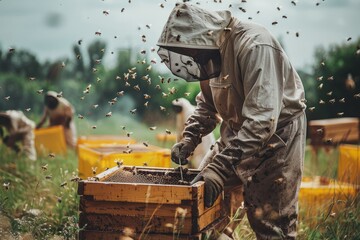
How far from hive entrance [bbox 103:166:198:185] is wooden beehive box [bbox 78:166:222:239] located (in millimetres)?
312

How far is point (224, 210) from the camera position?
4.31 m

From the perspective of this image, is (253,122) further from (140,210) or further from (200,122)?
(200,122)

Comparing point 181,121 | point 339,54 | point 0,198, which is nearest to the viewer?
point 0,198

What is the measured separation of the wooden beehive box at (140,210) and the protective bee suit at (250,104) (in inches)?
8.1

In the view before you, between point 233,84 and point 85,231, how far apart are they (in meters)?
1.43

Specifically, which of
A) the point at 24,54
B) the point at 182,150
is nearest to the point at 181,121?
the point at 182,150

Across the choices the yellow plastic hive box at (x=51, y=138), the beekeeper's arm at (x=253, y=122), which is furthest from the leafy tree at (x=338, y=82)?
the beekeeper's arm at (x=253, y=122)

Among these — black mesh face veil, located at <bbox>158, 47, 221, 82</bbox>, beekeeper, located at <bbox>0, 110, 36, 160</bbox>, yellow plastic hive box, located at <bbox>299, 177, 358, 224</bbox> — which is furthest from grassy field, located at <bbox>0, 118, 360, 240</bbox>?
beekeeper, located at <bbox>0, 110, 36, 160</bbox>

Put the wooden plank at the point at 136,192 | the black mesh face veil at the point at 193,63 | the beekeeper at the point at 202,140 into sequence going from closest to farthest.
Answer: the wooden plank at the point at 136,192
the black mesh face veil at the point at 193,63
the beekeeper at the point at 202,140

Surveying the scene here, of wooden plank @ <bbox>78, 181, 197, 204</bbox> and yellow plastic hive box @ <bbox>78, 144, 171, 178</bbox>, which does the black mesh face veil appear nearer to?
wooden plank @ <bbox>78, 181, 197, 204</bbox>

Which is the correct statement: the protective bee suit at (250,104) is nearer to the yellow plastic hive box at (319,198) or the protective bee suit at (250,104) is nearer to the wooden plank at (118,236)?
the wooden plank at (118,236)

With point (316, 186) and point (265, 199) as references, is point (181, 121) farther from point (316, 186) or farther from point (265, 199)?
point (265, 199)

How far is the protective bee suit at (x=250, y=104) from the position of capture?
11.4 feet

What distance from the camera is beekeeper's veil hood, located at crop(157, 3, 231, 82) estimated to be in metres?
3.63
